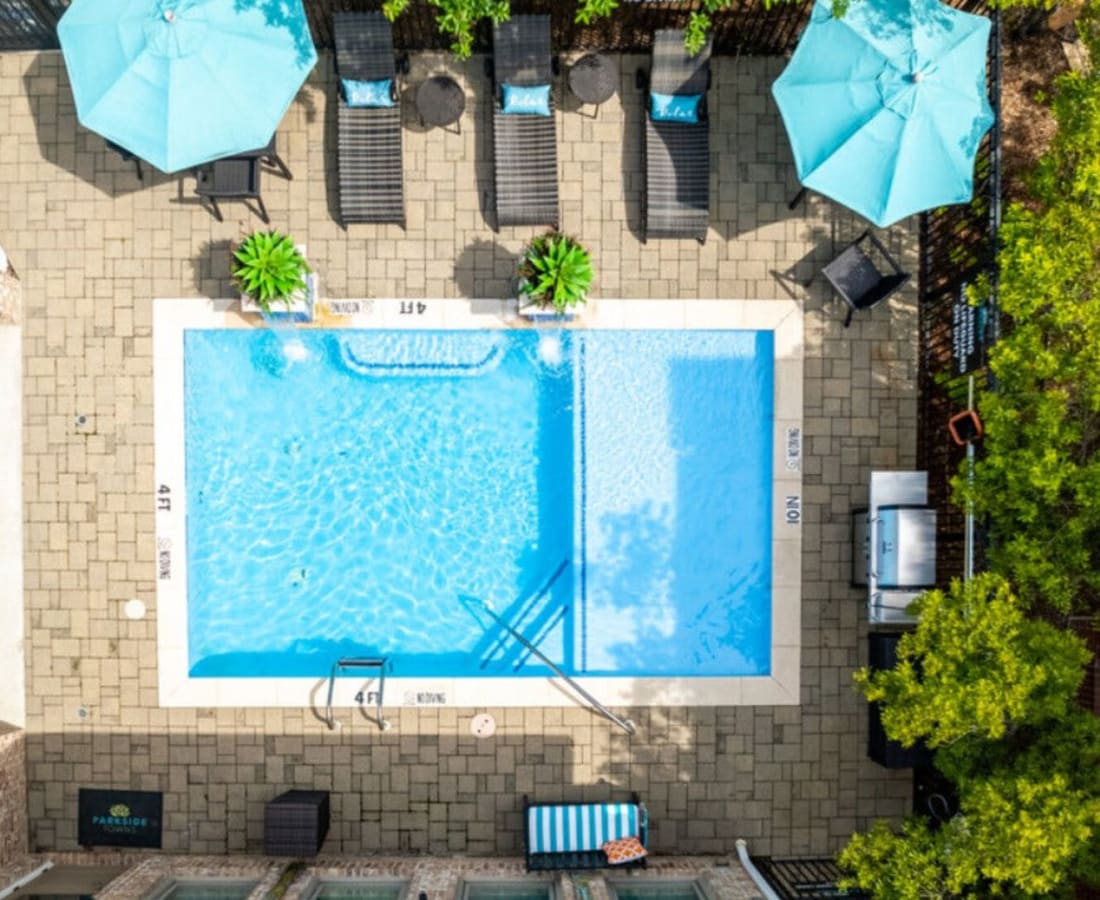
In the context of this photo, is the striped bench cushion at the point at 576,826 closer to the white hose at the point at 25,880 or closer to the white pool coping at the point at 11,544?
the white hose at the point at 25,880

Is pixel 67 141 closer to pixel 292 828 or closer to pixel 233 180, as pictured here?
pixel 233 180

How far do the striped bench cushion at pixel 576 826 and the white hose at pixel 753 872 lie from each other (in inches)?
53.9

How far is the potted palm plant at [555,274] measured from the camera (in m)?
8.62

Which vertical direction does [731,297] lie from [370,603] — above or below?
above

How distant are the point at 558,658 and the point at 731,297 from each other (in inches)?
204

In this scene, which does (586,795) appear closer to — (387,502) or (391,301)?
(387,502)

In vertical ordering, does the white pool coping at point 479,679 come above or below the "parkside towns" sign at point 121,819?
above

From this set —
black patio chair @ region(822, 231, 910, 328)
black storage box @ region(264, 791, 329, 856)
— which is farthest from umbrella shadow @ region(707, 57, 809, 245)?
black storage box @ region(264, 791, 329, 856)

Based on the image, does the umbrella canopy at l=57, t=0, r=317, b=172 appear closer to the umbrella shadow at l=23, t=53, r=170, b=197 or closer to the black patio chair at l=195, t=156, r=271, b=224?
the black patio chair at l=195, t=156, r=271, b=224

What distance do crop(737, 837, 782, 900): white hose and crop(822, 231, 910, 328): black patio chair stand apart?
6.94 m

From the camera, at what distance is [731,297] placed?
31.0 feet

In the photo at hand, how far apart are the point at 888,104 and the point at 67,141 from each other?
392 inches

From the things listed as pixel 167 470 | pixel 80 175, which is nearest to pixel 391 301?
pixel 167 470

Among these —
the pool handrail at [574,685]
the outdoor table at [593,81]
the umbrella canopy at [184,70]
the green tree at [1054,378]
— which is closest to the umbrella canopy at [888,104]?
the green tree at [1054,378]
